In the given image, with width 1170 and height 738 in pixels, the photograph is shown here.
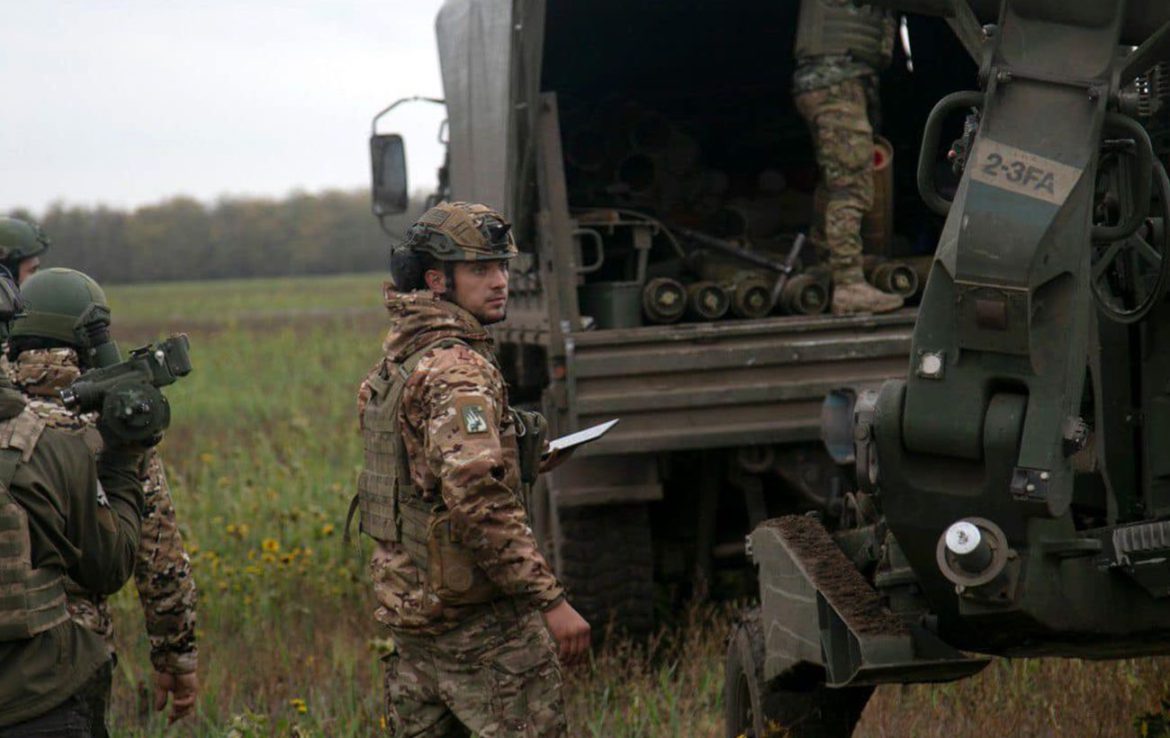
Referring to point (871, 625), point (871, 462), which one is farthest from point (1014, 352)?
point (871, 625)

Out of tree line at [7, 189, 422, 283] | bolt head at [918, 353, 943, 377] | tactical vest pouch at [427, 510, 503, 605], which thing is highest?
bolt head at [918, 353, 943, 377]

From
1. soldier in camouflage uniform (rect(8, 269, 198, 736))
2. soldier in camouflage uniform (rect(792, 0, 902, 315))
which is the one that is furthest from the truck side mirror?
soldier in camouflage uniform (rect(8, 269, 198, 736))

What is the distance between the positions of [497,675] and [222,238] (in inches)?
3074

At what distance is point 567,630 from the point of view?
430 centimetres

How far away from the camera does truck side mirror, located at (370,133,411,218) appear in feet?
33.3

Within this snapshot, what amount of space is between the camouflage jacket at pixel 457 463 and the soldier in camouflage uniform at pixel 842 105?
3.58 m

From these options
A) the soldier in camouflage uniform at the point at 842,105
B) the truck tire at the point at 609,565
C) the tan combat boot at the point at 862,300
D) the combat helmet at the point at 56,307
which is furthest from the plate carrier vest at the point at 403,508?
the soldier in camouflage uniform at the point at 842,105

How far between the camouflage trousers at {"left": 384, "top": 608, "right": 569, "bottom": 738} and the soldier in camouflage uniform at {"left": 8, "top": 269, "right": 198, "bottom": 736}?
82 centimetres

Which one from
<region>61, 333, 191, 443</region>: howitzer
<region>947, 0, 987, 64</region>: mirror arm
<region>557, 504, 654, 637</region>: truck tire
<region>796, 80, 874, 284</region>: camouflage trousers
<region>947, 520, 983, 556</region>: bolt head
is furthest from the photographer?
<region>796, 80, 874, 284</region>: camouflage trousers

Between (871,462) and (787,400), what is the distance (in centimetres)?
316

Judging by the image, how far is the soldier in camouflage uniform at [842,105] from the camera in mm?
7996

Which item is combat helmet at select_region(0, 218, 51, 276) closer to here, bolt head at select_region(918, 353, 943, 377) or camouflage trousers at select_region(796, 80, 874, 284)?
camouflage trousers at select_region(796, 80, 874, 284)

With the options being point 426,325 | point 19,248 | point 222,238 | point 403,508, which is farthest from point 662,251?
point 222,238

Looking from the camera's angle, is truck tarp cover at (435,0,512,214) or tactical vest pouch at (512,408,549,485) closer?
tactical vest pouch at (512,408,549,485)
